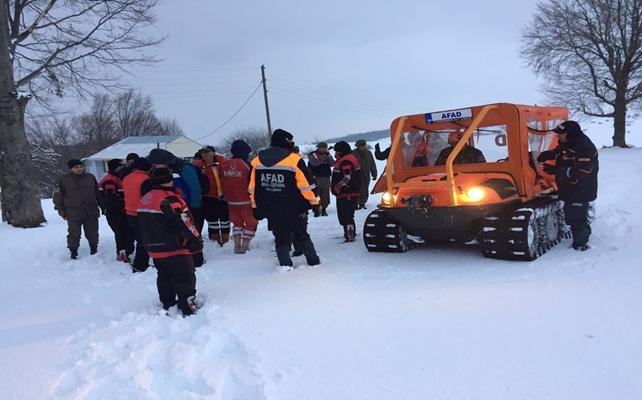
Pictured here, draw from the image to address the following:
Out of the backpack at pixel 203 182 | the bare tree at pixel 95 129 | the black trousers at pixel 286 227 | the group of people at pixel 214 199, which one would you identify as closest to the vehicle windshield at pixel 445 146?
the group of people at pixel 214 199

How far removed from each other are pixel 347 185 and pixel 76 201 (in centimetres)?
403

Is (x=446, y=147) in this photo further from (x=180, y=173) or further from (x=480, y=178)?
(x=180, y=173)

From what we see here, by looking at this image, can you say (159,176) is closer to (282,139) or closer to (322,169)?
(282,139)

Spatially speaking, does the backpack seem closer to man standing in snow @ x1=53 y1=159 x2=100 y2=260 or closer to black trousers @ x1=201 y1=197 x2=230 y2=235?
black trousers @ x1=201 y1=197 x2=230 y2=235

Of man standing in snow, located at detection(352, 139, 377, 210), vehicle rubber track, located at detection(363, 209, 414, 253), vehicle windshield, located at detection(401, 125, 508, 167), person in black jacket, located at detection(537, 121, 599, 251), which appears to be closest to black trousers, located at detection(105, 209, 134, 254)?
vehicle rubber track, located at detection(363, 209, 414, 253)

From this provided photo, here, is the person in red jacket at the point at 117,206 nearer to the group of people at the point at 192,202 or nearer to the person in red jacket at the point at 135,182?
the group of people at the point at 192,202

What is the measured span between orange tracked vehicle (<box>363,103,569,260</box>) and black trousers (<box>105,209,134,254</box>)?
3.45 meters

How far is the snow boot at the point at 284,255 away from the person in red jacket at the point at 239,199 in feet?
4.58

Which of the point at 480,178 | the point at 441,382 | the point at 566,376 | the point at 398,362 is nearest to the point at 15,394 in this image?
the point at 398,362

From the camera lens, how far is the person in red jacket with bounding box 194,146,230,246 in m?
7.55

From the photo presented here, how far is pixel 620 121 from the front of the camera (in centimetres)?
2720

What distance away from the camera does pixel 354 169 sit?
7.43 metres

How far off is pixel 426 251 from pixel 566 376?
3550 mm

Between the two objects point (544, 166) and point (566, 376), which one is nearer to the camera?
point (566, 376)
